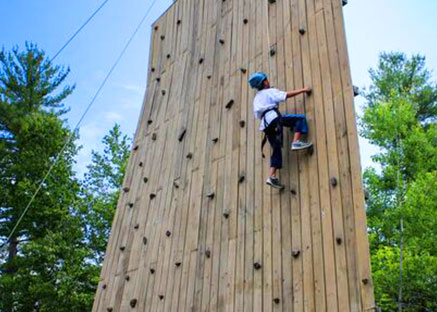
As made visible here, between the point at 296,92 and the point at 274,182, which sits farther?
the point at 296,92

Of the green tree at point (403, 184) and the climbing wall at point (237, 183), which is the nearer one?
the climbing wall at point (237, 183)

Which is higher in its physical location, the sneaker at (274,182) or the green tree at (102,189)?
the green tree at (102,189)

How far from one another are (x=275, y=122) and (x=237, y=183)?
704 millimetres

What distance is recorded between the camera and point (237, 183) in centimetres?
394

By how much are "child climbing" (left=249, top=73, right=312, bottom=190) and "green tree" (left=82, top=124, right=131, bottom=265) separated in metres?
10.00

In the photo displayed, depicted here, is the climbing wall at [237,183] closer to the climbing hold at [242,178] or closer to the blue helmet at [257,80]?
the climbing hold at [242,178]

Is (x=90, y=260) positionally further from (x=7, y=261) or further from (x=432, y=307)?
(x=432, y=307)

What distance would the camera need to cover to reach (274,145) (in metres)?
3.48

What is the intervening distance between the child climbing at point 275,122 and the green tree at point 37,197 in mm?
8732

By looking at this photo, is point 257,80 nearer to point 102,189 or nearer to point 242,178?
point 242,178

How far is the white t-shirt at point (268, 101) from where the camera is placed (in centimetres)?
353

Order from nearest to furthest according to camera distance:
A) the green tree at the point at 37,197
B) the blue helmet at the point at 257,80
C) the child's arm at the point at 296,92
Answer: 1. the child's arm at the point at 296,92
2. the blue helmet at the point at 257,80
3. the green tree at the point at 37,197

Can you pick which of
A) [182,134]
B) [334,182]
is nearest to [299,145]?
[334,182]

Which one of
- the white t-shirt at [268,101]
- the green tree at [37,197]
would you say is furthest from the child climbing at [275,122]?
the green tree at [37,197]
